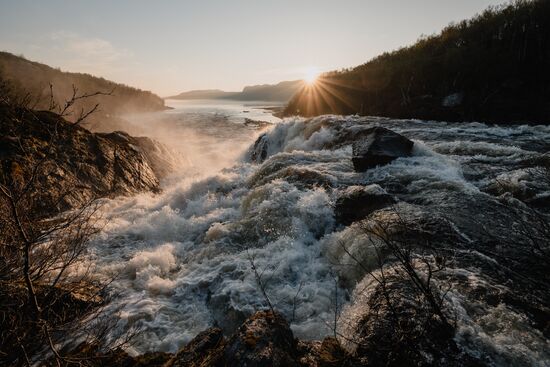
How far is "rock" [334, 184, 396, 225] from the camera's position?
754 centimetres

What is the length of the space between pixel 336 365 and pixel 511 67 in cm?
2126

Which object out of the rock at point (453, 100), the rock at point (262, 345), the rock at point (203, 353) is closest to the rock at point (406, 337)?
the rock at point (262, 345)

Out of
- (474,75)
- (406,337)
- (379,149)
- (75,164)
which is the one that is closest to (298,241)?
(406,337)

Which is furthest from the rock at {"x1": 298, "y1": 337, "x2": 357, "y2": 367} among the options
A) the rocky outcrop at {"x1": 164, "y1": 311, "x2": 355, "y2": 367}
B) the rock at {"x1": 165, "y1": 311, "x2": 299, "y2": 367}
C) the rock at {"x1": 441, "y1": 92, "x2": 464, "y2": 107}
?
the rock at {"x1": 441, "y1": 92, "x2": 464, "y2": 107}

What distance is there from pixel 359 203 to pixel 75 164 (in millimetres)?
9399

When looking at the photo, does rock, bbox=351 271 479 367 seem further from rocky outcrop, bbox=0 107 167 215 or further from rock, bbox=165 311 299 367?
rocky outcrop, bbox=0 107 167 215

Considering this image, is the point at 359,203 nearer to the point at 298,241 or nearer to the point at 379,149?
the point at 298,241

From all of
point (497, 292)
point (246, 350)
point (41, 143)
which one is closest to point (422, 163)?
point (497, 292)

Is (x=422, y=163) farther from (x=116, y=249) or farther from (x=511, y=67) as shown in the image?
(x=511, y=67)

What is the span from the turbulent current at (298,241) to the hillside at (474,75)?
152 inches

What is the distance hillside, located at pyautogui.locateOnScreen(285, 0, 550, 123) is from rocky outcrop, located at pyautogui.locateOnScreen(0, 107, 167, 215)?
1568 cm

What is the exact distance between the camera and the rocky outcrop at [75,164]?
9.09 m

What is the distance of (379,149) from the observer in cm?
1058

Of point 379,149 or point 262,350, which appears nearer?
point 262,350
